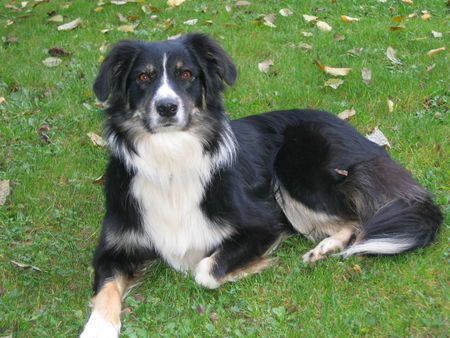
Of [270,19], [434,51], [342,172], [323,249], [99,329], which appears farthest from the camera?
[270,19]

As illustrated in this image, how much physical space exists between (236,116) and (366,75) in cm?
158

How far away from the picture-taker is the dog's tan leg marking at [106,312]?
341 cm

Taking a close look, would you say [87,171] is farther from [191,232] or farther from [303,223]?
[303,223]

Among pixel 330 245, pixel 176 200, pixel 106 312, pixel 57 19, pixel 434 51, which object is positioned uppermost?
pixel 176 200

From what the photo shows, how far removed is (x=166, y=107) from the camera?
3771mm

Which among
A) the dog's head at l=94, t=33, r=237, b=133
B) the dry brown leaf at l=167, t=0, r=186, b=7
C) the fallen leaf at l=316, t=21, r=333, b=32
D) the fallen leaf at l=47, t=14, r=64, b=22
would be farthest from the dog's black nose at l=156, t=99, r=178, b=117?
the fallen leaf at l=47, t=14, r=64, b=22

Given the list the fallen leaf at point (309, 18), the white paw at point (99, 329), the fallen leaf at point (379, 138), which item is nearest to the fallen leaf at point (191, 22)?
the fallen leaf at point (309, 18)

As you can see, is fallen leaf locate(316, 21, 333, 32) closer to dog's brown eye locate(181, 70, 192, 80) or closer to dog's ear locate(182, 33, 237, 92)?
dog's ear locate(182, 33, 237, 92)

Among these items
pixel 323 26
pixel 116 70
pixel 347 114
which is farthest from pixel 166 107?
pixel 323 26

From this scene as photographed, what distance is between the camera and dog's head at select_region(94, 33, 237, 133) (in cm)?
386

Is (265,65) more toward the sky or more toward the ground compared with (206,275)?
more toward the ground

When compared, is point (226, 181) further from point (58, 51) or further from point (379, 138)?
point (58, 51)

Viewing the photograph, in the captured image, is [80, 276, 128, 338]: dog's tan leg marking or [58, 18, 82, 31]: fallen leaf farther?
[58, 18, 82, 31]: fallen leaf

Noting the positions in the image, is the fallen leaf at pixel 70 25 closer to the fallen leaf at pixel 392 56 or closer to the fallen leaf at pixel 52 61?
the fallen leaf at pixel 52 61
